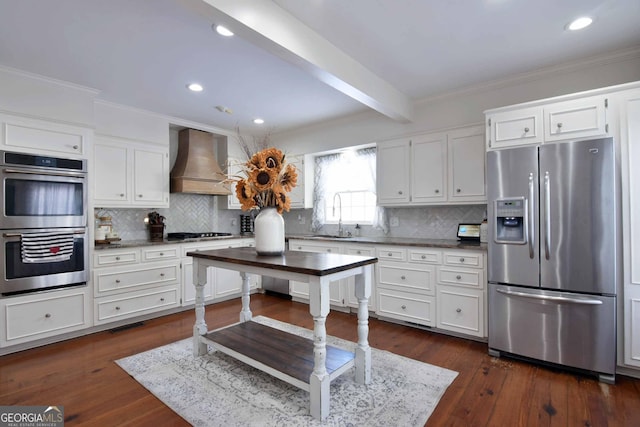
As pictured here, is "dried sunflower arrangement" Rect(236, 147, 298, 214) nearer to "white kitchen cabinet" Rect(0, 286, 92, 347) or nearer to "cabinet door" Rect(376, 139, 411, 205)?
"cabinet door" Rect(376, 139, 411, 205)

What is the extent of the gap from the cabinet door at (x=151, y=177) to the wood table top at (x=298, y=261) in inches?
73.7

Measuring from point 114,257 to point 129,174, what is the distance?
1035 millimetres

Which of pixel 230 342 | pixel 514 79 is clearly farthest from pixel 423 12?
pixel 230 342

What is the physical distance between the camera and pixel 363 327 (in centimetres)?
221

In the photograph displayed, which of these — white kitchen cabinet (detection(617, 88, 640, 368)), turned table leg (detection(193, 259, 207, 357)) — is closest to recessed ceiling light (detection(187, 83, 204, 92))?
turned table leg (detection(193, 259, 207, 357))

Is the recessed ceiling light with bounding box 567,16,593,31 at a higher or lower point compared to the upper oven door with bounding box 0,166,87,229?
higher

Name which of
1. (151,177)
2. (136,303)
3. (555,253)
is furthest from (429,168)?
(136,303)

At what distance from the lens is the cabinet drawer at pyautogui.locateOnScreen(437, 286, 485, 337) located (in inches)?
116

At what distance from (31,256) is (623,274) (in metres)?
4.91

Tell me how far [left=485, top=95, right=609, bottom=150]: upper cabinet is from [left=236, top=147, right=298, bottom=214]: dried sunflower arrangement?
6.17ft

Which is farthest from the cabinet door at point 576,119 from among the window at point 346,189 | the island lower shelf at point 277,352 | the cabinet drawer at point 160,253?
the cabinet drawer at point 160,253

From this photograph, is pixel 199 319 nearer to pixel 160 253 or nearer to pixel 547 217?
pixel 160 253

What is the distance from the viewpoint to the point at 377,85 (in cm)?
309

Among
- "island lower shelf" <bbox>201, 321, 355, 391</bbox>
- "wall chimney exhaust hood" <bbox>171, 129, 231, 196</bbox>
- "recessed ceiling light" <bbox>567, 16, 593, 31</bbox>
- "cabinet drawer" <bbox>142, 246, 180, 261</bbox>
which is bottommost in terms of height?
"island lower shelf" <bbox>201, 321, 355, 391</bbox>
